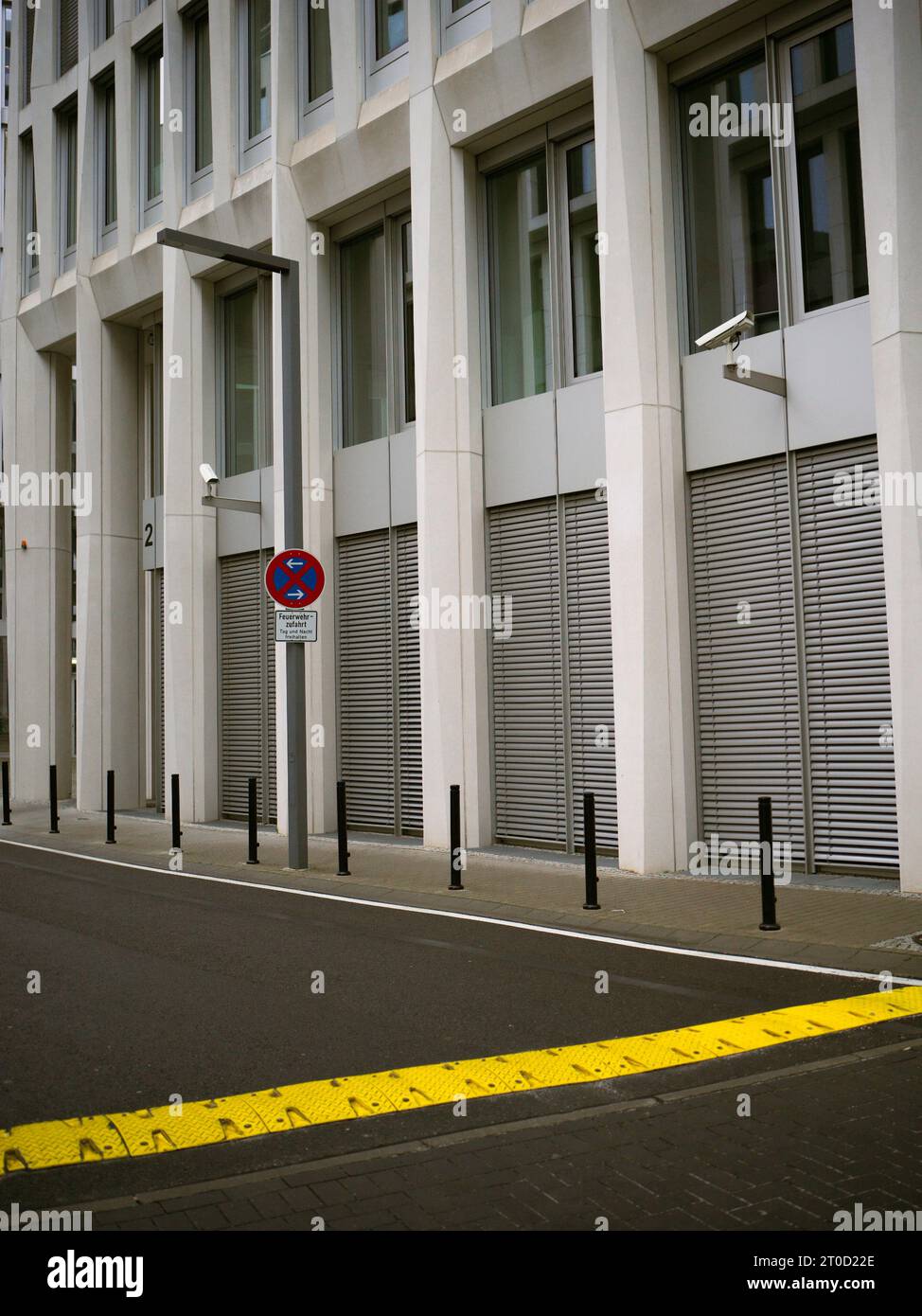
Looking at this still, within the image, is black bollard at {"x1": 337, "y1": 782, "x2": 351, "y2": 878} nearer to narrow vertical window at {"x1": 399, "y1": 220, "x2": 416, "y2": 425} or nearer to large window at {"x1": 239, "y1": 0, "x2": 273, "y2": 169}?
narrow vertical window at {"x1": 399, "y1": 220, "x2": 416, "y2": 425}

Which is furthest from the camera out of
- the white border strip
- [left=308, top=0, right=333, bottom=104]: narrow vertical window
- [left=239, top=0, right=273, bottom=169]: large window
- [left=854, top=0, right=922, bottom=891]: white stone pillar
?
[left=239, top=0, right=273, bottom=169]: large window

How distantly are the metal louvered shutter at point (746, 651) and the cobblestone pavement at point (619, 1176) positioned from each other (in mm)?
7053

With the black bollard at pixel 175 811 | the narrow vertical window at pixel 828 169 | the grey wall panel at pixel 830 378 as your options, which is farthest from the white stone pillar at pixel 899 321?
the black bollard at pixel 175 811

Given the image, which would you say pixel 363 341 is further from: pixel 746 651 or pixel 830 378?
pixel 746 651

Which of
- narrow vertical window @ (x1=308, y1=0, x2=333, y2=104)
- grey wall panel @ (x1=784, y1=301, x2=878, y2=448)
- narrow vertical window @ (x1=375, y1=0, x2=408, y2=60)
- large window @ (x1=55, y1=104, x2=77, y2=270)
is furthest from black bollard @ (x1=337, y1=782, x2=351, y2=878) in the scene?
large window @ (x1=55, y1=104, x2=77, y2=270)

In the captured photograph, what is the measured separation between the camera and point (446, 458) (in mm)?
14914

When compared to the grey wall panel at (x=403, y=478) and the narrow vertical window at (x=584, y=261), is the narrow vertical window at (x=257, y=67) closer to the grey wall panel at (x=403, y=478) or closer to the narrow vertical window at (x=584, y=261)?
the grey wall panel at (x=403, y=478)

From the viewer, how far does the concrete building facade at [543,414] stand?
1150cm

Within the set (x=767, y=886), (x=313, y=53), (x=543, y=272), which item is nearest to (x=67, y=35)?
(x=313, y=53)

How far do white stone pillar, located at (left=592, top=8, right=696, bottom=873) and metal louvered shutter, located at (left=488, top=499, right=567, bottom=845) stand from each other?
1638 millimetres

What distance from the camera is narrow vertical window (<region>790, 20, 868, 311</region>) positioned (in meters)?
11.7

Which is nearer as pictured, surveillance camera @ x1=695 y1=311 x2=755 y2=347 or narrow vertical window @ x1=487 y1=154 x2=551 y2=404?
surveillance camera @ x1=695 y1=311 x2=755 y2=347
